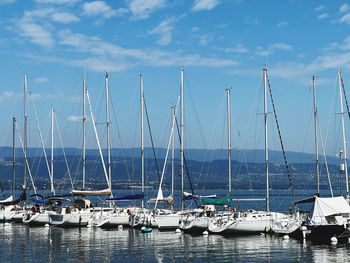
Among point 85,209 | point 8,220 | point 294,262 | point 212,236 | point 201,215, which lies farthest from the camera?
point 8,220

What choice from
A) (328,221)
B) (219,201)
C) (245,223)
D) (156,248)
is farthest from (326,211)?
(156,248)

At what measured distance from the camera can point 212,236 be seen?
4897 cm

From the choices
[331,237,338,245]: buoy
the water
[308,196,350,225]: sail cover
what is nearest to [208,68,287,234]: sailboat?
the water

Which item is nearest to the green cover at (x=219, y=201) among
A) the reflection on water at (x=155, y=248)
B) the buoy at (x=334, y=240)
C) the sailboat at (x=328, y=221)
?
the reflection on water at (x=155, y=248)

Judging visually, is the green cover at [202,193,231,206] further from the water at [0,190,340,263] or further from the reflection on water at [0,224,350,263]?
the reflection on water at [0,224,350,263]

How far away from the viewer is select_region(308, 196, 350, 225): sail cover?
4534 centimetres

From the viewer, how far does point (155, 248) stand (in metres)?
41.4

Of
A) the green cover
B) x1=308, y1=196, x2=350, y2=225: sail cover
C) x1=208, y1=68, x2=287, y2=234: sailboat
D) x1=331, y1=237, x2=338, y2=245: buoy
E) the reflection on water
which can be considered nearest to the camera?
the reflection on water

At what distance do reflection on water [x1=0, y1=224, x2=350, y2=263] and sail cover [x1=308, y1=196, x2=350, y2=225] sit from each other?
3165 mm

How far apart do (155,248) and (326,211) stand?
15678 mm

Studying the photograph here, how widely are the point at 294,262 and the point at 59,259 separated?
16200 millimetres

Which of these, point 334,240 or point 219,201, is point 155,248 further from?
point 219,201

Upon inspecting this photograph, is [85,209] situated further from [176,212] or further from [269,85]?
[269,85]

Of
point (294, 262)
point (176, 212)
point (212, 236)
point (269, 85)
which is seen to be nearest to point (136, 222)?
point (176, 212)
